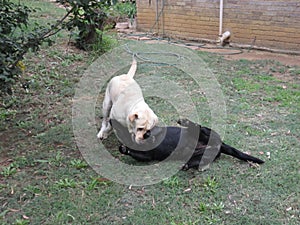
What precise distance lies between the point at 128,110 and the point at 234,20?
598cm

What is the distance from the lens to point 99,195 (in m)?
2.57

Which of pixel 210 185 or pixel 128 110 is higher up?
pixel 128 110

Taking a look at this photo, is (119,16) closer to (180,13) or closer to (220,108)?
(180,13)

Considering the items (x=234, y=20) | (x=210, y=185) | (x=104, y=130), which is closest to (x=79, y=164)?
(x=104, y=130)

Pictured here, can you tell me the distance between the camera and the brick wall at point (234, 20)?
734cm

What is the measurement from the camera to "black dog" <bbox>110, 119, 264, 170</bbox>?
9.53 ft

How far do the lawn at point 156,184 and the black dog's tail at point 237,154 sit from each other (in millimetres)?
51

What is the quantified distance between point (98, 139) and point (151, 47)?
4.56 m

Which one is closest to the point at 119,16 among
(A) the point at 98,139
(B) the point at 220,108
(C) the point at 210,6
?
(C) the point at 210,6

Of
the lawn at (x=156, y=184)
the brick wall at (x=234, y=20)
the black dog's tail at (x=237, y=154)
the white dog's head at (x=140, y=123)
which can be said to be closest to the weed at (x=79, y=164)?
the lawn at (x=156, y=184)

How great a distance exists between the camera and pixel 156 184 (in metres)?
2.72

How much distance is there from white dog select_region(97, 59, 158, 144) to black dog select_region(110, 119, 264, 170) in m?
0.12

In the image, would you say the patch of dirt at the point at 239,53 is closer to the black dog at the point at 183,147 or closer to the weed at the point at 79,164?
the black dog at the point at 183,147

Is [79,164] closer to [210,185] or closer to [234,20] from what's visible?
[210,185]
